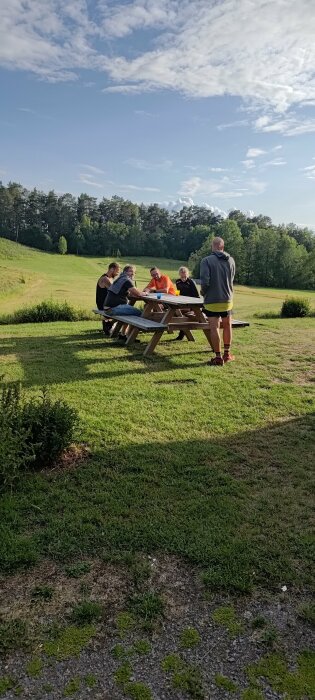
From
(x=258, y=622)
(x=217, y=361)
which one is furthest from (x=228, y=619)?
(x=217, y=361)

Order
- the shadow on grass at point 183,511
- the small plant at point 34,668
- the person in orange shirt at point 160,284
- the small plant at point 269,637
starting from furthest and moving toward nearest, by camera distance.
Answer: the person in orange shirt at point 160,284 < the shadow on grass at point 183,511 < the small plant at point 269,637 < the small plant at point 34,668

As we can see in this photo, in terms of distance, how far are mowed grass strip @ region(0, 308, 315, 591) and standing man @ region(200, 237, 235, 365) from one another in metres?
0.68

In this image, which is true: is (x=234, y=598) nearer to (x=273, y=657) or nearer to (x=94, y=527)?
(x=273, y=657)

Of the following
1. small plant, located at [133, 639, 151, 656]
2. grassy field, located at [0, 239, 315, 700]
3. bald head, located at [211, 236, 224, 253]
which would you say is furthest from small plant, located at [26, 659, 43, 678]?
bald head, located at [211, 236, 224, 253]

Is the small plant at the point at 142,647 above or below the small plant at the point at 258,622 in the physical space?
below

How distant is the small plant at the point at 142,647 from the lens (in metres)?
2.22

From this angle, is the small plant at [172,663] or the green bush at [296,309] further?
the green bush at [296,309]

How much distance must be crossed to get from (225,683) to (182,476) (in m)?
1.88

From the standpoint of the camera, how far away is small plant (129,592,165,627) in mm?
2436

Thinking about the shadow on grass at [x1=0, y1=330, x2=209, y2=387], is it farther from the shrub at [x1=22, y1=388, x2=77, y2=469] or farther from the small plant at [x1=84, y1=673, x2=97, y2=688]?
the small plant at [x1=84, y1=673, x2=97, y2=688]

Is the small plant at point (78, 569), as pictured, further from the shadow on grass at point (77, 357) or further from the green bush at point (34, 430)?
the shadow on grass at point (77, 357)

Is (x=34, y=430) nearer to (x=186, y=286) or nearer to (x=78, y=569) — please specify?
(x=78, y=569)

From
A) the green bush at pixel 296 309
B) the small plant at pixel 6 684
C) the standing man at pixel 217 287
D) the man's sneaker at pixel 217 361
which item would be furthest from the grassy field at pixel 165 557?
the green bush at pixel 296 309

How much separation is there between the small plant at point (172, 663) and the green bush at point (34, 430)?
180cm
